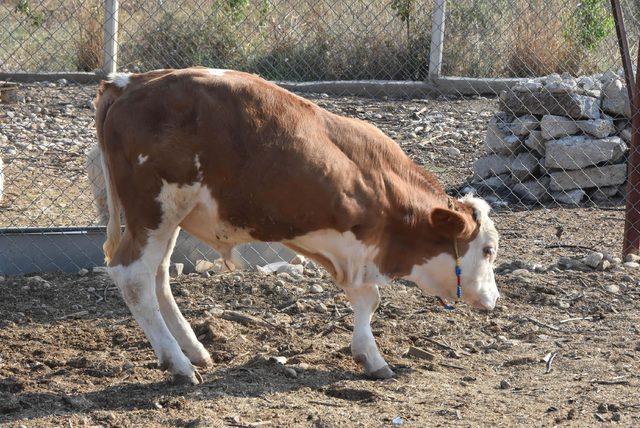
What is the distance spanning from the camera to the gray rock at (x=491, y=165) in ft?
33.7

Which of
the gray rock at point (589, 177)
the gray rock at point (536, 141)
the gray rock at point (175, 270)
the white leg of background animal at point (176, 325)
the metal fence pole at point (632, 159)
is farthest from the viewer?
the gray rock at point (536, 141)

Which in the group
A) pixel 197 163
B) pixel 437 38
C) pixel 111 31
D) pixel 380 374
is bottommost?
pixel 380 374

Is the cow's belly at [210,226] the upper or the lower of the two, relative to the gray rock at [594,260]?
upper

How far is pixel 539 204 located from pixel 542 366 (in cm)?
444

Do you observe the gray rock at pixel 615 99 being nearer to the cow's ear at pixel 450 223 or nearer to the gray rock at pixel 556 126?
the gray rock at pixel 556 126

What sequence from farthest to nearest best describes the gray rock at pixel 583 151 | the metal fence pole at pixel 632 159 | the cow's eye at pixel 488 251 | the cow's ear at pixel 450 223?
1. the gray rock at pixel 583 151
2. the metal fence pole at pixel 632 159
3. the cow's eye at pixel 488 251
4. the cow's ear at pixel 450 223

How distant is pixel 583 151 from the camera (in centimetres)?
986

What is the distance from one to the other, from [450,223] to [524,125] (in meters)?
4.88

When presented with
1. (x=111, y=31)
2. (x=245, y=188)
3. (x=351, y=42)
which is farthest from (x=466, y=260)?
(x=351, y=42)

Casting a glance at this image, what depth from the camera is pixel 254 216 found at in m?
5.14

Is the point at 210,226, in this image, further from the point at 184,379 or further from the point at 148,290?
the point at 184,379

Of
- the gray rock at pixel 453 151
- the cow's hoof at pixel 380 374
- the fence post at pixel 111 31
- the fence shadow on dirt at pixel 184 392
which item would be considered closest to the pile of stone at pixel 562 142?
the gray rock at pixel 453 151

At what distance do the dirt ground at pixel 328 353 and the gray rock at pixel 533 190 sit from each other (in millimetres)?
1326

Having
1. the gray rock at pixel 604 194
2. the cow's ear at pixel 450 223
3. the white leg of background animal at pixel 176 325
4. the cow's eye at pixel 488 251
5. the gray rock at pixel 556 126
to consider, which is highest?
the cow's ear at pixel 450 223
